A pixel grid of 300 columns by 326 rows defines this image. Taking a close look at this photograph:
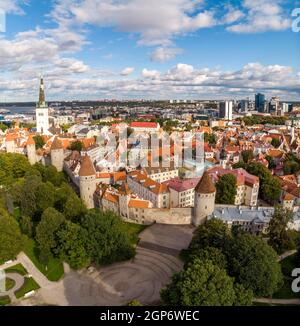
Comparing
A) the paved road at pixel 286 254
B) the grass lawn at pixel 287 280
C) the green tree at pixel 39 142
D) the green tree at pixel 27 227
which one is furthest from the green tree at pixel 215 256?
the green tree at pixel 39 142

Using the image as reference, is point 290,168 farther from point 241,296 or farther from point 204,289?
point 204,289

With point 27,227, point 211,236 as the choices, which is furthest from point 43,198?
point 211,236

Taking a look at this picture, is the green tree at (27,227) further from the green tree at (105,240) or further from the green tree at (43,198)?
the green tree at (105,240)

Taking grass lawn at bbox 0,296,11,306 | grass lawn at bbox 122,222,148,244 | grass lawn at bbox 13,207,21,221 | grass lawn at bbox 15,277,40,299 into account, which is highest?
grass lawn at bbox 13,207,21,221

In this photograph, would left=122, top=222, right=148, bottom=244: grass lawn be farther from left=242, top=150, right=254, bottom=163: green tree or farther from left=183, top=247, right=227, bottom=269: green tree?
left=242, top=150, right=254, bottom=163: green tree

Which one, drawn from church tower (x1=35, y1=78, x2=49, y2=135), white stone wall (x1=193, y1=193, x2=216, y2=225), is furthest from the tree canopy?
church tower (x1=35, y1=78, x2=49, y2=135)
